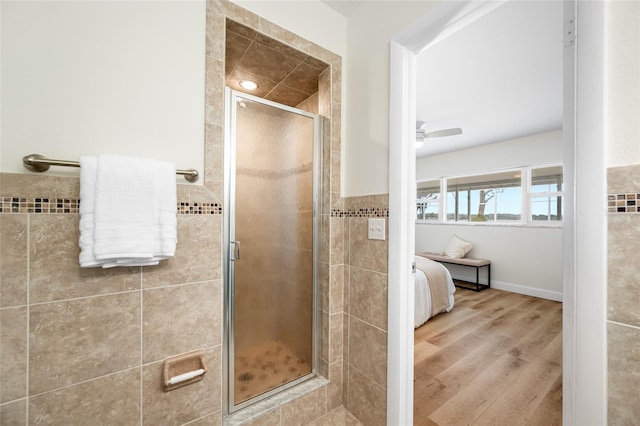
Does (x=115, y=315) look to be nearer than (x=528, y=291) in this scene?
Yes

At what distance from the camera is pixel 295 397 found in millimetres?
1459

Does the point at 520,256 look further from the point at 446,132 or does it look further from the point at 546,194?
the point at 446,132

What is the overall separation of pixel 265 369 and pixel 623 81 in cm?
191

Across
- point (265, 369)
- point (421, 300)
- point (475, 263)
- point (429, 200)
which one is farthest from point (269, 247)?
point (429, 200)

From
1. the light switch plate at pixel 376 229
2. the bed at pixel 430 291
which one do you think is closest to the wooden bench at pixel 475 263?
the bed at pixel 430 291

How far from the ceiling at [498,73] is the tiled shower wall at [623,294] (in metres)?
1.33

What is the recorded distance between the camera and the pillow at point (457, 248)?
185 inches

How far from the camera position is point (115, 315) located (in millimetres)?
1003

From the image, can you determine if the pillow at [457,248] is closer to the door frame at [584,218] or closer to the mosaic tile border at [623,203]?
the door frame at [584,218]

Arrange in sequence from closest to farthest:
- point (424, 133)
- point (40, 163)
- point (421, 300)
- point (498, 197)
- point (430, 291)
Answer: point (40, 163) < point (421, 300) < point (430, 291) < point (424, 133) < point (498, 197)

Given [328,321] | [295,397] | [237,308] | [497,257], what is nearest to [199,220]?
[237,308]

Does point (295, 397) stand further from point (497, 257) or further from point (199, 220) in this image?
point (497, 257)

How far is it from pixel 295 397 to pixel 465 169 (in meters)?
4.91

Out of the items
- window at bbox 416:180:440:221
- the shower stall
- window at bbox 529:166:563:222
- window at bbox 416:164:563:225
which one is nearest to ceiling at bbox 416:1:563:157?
window at bbox 529:166:563:222
